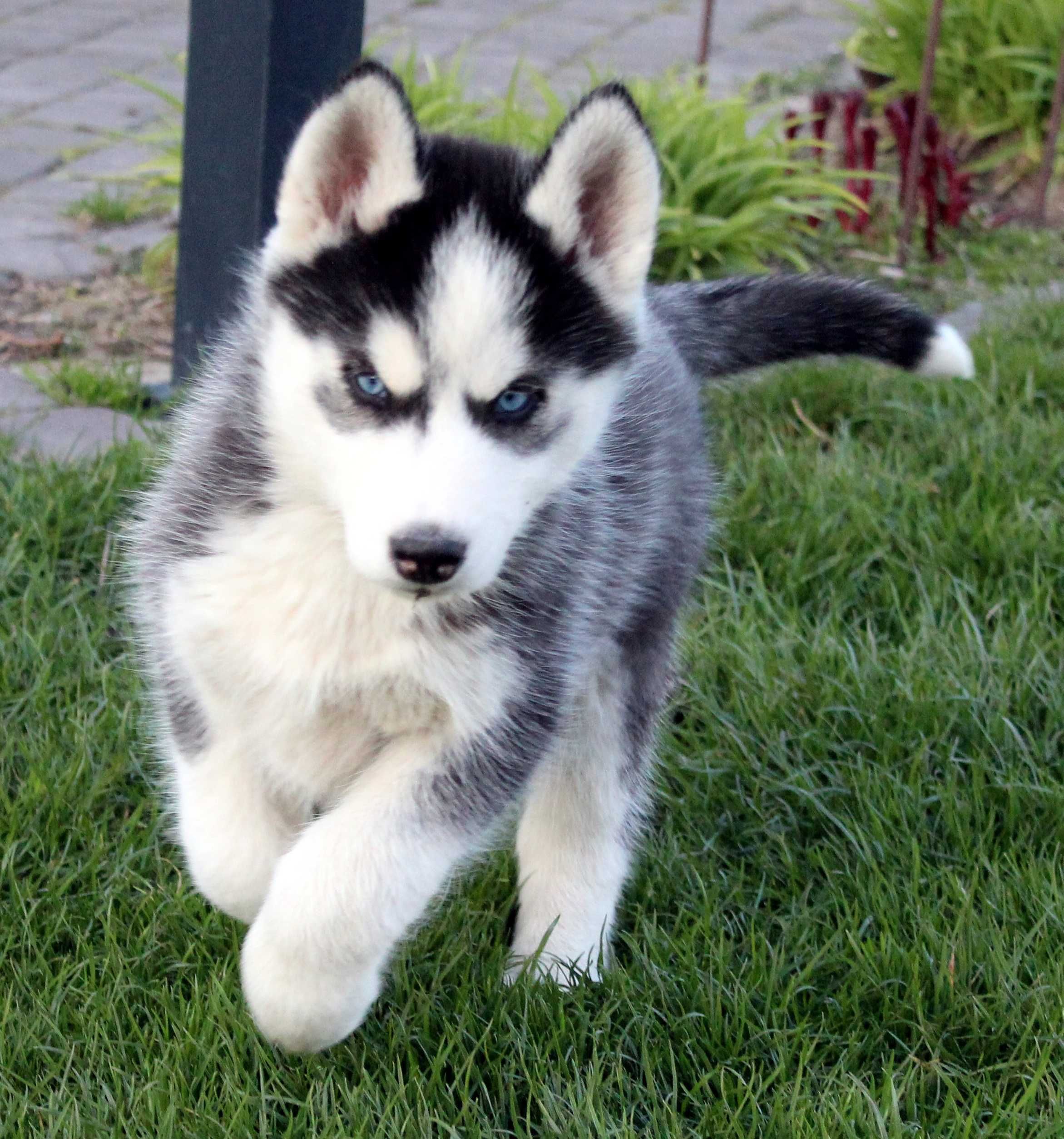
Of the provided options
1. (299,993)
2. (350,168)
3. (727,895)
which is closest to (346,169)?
(350,168)

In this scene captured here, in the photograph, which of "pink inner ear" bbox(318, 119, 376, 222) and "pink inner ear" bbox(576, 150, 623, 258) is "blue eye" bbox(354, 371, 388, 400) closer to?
"pink inner ear" bbox(318, 119, 376, 222)

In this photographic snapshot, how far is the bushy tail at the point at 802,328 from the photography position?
3.37 meters

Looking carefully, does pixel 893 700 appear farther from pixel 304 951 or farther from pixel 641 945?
pixel 304 951

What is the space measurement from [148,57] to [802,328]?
5.37 metres

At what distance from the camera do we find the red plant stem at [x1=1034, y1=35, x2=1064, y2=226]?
6.32m

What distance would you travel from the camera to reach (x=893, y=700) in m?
3.39

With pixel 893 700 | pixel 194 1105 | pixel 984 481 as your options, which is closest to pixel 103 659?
pixel 194 1105

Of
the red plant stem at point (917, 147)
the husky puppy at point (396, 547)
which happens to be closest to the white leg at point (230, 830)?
the husky puppy at point (396, 547)

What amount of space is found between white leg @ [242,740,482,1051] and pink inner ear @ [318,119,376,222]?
85cm

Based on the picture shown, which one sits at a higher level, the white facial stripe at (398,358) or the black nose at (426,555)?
the white facial stripe at (398,358)

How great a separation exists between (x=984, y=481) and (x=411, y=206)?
241 cm

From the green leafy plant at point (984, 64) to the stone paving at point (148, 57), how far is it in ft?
2.59

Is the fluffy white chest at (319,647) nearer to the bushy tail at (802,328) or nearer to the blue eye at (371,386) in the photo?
the blue eye at (371,386)

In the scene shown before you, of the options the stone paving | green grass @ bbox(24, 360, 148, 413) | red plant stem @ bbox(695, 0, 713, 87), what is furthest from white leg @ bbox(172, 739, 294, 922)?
red plant stem @ bbox(695, 0, 713, 87)
